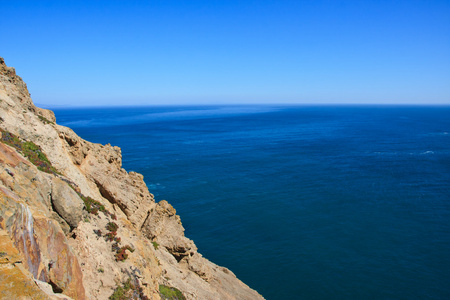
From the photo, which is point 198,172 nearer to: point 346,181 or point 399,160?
point 346,181

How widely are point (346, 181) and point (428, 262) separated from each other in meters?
35.0

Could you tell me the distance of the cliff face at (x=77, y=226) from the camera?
42.9 feet

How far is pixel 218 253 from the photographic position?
48.2 metres

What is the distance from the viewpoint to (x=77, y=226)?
21.4 m

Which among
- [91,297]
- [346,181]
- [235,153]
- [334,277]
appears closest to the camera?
[91,297]

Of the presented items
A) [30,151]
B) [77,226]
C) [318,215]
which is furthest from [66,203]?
[318,215]

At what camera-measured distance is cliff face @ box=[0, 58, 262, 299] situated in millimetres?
13086

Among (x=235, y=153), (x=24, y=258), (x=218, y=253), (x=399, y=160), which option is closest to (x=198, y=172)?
(x=235, y=153)

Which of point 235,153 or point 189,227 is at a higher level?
point 235,153

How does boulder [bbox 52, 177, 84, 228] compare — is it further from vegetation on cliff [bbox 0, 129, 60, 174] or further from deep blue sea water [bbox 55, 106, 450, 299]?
deep blue sea water [bbox 55, 106, 450, 299]

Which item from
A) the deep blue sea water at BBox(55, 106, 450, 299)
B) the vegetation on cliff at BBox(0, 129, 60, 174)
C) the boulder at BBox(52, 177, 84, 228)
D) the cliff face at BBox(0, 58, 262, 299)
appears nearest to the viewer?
the cliff face at BBox(0, 58, 262, 299)

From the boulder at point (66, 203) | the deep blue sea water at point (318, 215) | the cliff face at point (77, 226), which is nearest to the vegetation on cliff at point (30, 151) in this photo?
the cliff face at point (77, 226)

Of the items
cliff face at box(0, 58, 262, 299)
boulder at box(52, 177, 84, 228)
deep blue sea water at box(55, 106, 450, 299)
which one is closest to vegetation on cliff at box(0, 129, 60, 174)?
cliff face at box(0, 58, 262, 299)

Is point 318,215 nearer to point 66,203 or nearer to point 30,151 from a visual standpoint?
point 66,203
